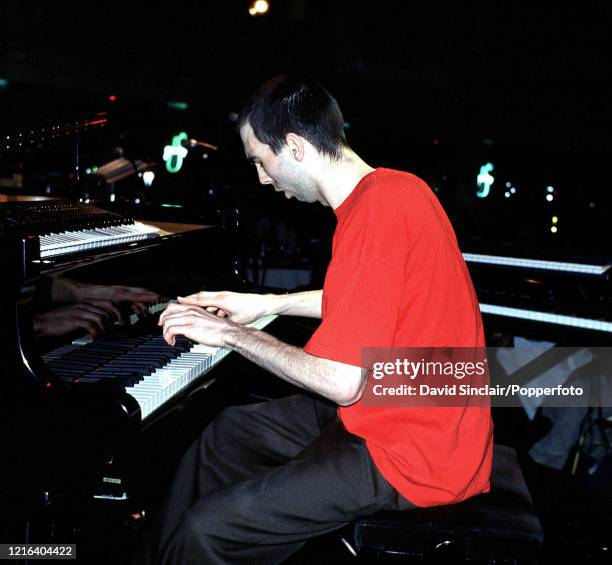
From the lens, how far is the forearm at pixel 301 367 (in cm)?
148

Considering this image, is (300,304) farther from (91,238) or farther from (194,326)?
(91,238)

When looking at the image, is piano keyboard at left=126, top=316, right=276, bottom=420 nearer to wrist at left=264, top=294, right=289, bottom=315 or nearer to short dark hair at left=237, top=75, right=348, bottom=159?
wrist at left=264, top=294, right=289, bottom=315

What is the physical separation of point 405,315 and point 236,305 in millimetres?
744

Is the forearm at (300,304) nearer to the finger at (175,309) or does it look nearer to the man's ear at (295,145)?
the finger at (175,309)

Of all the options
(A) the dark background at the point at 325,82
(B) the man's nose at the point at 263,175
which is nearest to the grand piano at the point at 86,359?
(B) the man's nose at the point at 263,175

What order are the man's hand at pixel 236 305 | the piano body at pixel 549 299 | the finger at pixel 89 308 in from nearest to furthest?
1. the finger at pixel 89 308
2. the man's hand at pixel 236 305
3. the piano body at pixel 549 299

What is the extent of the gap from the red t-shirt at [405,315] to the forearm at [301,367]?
0.11 ft

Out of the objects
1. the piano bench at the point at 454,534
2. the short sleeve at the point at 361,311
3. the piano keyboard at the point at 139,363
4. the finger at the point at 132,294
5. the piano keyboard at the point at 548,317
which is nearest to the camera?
Answer: the short sleeve at the point at 361,311

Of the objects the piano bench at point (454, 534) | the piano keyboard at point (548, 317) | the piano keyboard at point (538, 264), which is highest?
the piano keyboard at point (538, 264)

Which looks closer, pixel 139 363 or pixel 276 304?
pixel 139 363

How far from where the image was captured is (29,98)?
7852 millimetres

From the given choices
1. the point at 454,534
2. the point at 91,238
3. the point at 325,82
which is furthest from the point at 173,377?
the point at 325,82

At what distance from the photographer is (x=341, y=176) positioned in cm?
175

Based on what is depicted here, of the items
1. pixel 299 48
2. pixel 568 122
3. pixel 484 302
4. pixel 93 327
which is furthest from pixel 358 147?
pixel 93 327
